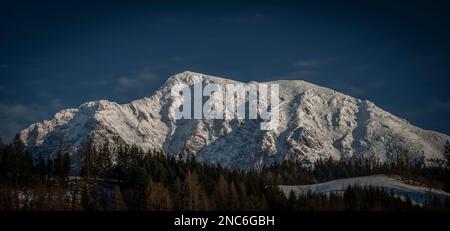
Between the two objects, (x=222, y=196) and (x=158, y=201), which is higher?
(x=222, y=196)

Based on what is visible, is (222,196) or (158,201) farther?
(222,196)

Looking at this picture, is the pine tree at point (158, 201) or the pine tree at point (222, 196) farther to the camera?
the pine tree at point (222, 196)

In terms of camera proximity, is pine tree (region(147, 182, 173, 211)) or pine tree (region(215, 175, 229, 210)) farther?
pine tree (region(215, 175, 229, 210))

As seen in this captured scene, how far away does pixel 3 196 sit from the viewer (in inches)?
6452

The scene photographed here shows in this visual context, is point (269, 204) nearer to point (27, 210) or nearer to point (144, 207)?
point (144, 207)
